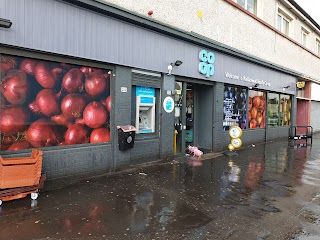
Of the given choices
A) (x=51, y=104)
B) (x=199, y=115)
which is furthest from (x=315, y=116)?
(x=51, y=104)

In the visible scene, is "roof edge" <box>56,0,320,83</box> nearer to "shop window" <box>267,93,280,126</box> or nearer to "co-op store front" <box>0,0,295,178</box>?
"co-op store front" <box>0,0,295,178</box>

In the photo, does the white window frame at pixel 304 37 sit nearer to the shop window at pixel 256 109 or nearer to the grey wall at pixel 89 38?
the shop window at pixel 256 109

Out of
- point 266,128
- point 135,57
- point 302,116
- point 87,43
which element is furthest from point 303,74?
point 87,43

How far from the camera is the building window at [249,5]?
1212cm

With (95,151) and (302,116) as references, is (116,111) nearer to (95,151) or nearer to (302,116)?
(95,151)

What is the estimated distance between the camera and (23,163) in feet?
14.9

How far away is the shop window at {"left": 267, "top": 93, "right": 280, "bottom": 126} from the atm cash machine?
8.94 m

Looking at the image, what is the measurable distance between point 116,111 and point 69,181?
211cm

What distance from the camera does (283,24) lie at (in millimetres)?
15961

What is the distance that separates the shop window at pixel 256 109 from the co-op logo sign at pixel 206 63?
13.2ft

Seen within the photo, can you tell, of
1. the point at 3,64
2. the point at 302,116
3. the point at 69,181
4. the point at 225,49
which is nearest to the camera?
the point at 3,64

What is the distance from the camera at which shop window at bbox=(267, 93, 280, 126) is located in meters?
14.7

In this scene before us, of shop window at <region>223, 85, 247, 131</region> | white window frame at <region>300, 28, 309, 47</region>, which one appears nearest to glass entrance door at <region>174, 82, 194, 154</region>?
shop window at <region>223, 85, 247, 131</region>

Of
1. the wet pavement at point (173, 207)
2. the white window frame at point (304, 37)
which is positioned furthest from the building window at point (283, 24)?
the wet pavement at point (173, 207)
